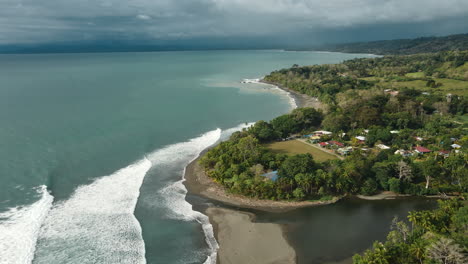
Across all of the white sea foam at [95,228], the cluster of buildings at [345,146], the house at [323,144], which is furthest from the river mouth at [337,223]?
the house at [323,144]

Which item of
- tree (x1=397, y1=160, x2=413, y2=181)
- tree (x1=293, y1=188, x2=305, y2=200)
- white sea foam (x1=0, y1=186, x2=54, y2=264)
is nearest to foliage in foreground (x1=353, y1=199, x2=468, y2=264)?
tree (x1=397, y1=160, x2=413, y2=181)

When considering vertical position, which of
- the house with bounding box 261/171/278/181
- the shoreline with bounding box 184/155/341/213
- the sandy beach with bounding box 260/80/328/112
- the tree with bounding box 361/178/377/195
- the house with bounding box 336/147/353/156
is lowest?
the shoreline with bounding box 184/155/341/213

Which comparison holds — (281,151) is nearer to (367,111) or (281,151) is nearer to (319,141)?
(319,141)

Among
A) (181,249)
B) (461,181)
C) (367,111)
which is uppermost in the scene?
(367,111)

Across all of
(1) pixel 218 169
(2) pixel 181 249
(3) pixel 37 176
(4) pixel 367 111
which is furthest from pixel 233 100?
(2) pixel 181 249

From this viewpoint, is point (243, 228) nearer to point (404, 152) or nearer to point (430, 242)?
point (430, 242)

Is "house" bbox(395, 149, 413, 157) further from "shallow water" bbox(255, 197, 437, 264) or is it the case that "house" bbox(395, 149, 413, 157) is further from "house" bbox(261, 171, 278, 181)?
"house" bbox(261, 171, 278, 181)
